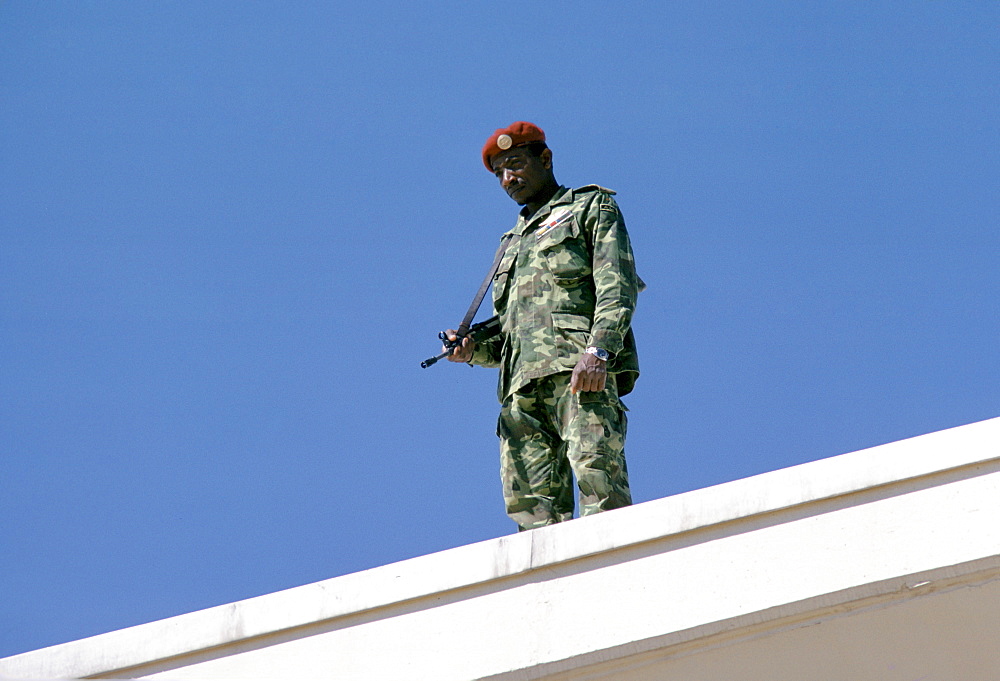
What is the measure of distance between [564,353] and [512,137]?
1028mm

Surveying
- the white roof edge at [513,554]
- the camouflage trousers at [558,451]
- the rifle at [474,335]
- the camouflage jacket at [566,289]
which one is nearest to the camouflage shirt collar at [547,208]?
the camouflage jacket at [566,289]

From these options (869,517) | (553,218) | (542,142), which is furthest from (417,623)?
(542,142)

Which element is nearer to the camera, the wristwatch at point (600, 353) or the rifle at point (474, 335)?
the wristwatch at point (600, 353)

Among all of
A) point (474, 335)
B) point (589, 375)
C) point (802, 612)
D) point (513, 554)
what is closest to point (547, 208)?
point (474, 335)

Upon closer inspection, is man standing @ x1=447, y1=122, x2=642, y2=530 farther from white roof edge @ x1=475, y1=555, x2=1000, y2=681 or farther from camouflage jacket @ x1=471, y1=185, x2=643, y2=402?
white roof edge @ x1=475, y1=555, x2=1000, y2=681

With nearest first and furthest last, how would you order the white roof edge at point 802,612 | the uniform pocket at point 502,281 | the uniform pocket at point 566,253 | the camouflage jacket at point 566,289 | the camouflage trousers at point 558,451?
the white roof edge at point 802,612
the camouflage trousers at point 558,451
the camouflage jacket at point 566,289
the uniform pocket at point 566,253
the uniform pocket at point 502,281

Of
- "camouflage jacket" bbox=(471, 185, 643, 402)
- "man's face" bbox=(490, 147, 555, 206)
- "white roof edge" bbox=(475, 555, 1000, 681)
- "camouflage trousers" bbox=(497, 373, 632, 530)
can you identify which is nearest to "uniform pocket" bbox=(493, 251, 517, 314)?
"camouflage jacket" bbox=(471, 185, 643, 402)

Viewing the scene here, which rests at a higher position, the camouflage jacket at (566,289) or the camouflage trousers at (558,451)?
the camouflage jacket at (566,289)

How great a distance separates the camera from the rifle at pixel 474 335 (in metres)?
6.00

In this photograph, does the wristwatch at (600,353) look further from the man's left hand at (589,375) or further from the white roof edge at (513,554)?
the white roof edge at (513,554)

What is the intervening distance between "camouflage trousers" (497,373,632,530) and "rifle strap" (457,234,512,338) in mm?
481

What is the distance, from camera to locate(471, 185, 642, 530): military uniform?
530cm

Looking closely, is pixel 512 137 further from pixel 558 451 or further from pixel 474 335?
pixel 558 451

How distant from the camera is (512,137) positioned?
5910mm
